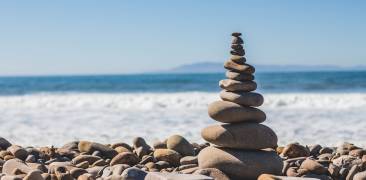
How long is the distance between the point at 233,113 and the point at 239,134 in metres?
0.22

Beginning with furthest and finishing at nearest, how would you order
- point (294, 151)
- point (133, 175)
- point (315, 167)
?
1. point (294, 151)
2. point (315, 167)
3. point (133, 175)

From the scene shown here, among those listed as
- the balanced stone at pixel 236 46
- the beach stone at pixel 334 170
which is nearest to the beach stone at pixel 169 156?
the balanced stone at pixel 236 46

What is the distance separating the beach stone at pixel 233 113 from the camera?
569cm

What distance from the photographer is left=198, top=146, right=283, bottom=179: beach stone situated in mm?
5578

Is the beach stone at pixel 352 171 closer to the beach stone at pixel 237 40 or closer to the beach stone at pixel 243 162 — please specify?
the beach stone at pixel 243 162

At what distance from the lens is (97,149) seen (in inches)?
294

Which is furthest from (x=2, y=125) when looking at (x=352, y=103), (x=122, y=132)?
(x=352, y=103)

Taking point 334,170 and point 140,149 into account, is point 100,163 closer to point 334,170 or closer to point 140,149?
point 140,149

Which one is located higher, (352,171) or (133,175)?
(133,175)

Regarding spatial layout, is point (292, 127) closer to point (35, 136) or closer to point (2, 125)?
point (35, 136)

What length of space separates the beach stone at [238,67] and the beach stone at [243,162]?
84cm

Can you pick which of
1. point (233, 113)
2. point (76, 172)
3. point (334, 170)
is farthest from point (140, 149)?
point (334, 170)

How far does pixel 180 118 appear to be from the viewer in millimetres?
14414

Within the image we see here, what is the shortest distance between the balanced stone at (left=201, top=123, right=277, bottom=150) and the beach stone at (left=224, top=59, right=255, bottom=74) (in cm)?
56
